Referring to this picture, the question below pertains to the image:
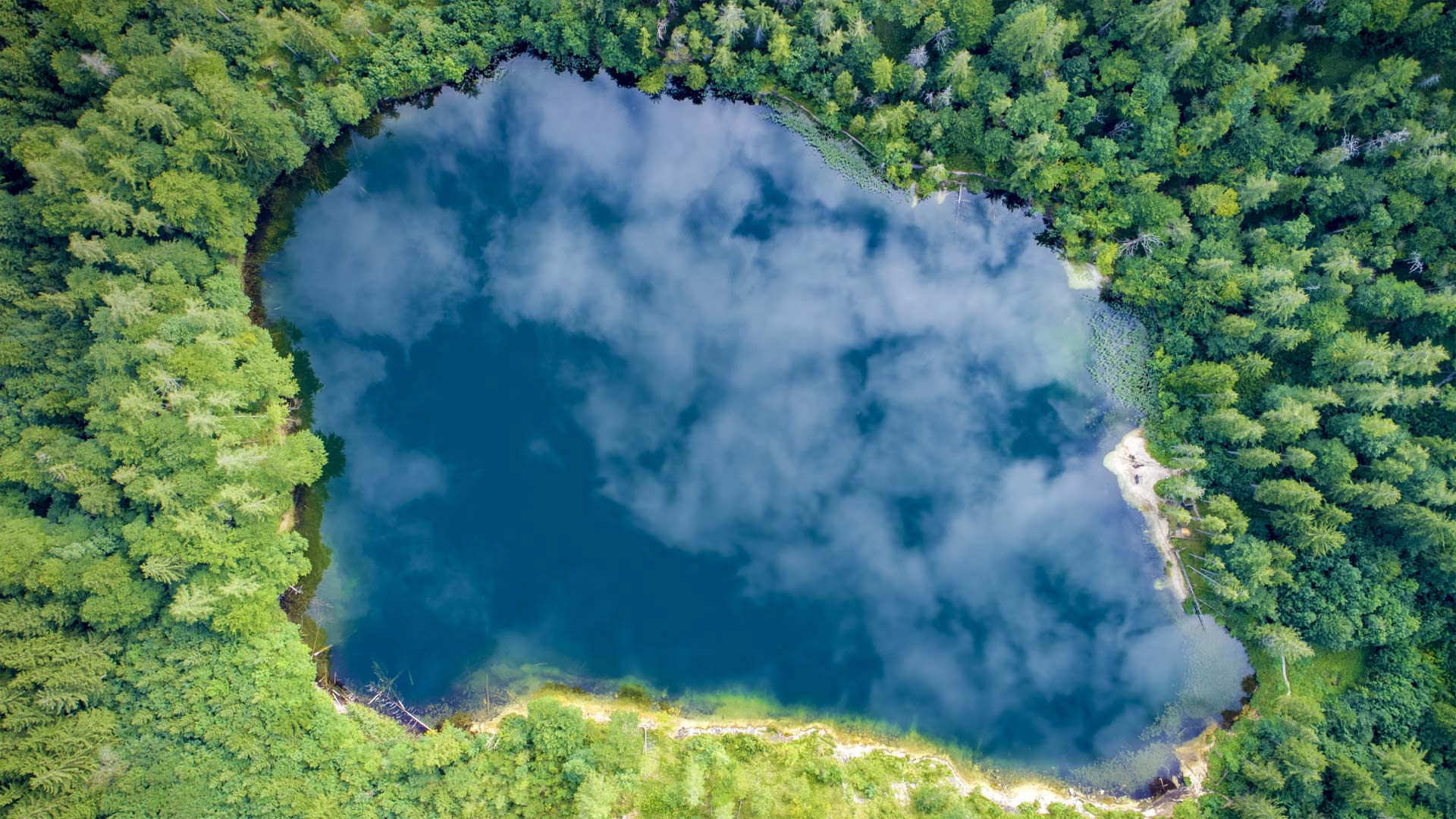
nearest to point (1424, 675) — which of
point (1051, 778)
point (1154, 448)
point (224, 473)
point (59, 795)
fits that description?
point (1154, 448)

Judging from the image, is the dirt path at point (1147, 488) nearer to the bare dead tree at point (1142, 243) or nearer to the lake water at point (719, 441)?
the lake water at point (719, 441)

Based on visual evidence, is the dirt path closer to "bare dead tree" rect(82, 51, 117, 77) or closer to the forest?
the forest

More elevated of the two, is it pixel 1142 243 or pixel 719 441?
pixel 1142 243

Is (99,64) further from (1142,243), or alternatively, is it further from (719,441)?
(1142,243)

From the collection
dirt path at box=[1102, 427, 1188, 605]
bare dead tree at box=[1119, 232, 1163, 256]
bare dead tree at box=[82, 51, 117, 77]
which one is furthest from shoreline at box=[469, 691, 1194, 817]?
bare dead tree at box=[82, 51, 117, 77]

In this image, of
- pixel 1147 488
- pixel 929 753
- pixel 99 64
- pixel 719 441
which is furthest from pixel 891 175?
pixel 99 64

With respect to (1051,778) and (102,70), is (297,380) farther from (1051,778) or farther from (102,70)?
(1051,778)
